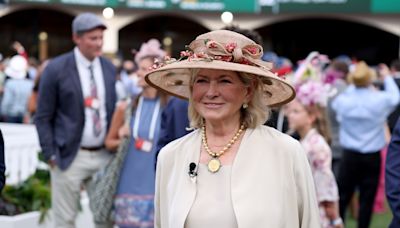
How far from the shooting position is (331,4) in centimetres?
2431

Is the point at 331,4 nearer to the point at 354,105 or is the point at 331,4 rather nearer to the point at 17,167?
the point at 354,105

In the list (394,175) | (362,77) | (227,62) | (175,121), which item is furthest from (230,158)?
(362,77)

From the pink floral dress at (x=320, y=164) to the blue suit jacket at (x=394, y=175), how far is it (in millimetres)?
1812

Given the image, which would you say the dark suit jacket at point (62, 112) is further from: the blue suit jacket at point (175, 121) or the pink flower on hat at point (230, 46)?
the pink flower on hat at point (230, 46)

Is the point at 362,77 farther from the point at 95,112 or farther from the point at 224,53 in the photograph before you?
the point at 224,53

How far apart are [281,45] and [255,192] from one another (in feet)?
88.0

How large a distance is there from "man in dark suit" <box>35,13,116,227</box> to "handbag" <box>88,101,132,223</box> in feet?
1.27

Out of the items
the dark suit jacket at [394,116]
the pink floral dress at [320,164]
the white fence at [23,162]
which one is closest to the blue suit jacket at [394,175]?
the pink floral dress at [320,164]

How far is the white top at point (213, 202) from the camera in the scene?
3266 mm

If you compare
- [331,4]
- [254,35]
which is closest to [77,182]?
[254,35]

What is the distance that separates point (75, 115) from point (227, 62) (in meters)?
3.34

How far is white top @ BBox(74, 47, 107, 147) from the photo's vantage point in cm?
658

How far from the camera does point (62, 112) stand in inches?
259

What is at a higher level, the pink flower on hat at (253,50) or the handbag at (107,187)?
the pink flower on hat at (253,50)
